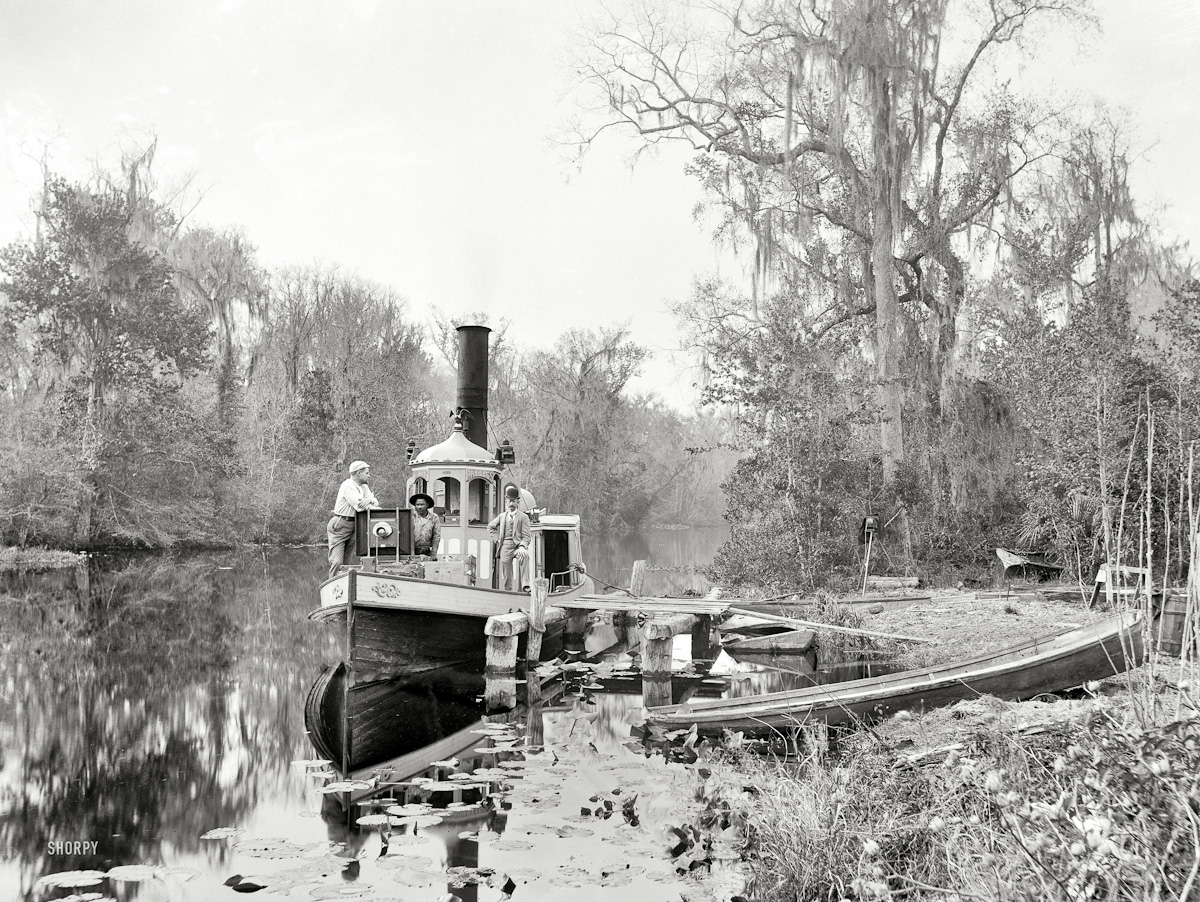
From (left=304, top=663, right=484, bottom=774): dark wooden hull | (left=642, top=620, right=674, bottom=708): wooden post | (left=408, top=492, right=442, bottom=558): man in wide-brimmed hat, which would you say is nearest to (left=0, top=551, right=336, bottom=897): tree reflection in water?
(left=304, top=663, right=484, bottom=774): dark wooden hull

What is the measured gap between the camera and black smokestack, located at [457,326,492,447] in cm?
1691

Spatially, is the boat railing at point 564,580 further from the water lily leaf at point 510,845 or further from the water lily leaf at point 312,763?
the water lily leaf at point 510,845

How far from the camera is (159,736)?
976 centimetres

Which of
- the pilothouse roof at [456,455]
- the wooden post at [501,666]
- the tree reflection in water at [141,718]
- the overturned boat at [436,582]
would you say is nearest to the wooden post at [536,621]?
the overturned boat at [436,582]

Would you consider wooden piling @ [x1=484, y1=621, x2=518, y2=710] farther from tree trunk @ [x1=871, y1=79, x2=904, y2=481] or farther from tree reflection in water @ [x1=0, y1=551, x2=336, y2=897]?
tree trunk @ [x1=871, y1=79, x2=904, y2=481]

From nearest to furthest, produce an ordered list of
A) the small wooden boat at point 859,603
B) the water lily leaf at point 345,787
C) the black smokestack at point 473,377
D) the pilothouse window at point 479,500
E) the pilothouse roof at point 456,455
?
the water lily leaf at point 345,787 → the pilothouse roof at point 456,455 → the pilothouse window at point 479,500 → the small wooden boat at point 859,603 → the black smokestack at point 473,377

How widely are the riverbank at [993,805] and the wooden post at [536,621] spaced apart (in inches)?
217

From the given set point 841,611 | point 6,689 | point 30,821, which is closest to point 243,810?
point 30,821

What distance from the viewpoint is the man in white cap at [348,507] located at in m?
11.7

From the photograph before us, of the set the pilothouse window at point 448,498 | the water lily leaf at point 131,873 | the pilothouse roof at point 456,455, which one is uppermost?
the pilothouse roof at point 456,455

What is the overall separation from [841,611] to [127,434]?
27640mm

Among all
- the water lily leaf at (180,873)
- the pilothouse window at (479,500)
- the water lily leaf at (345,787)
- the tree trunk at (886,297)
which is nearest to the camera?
the water lily leaf at (180,873)

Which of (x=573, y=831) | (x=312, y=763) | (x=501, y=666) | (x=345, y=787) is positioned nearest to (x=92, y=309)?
(x=501, y=666)

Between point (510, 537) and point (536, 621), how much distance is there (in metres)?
1.26
